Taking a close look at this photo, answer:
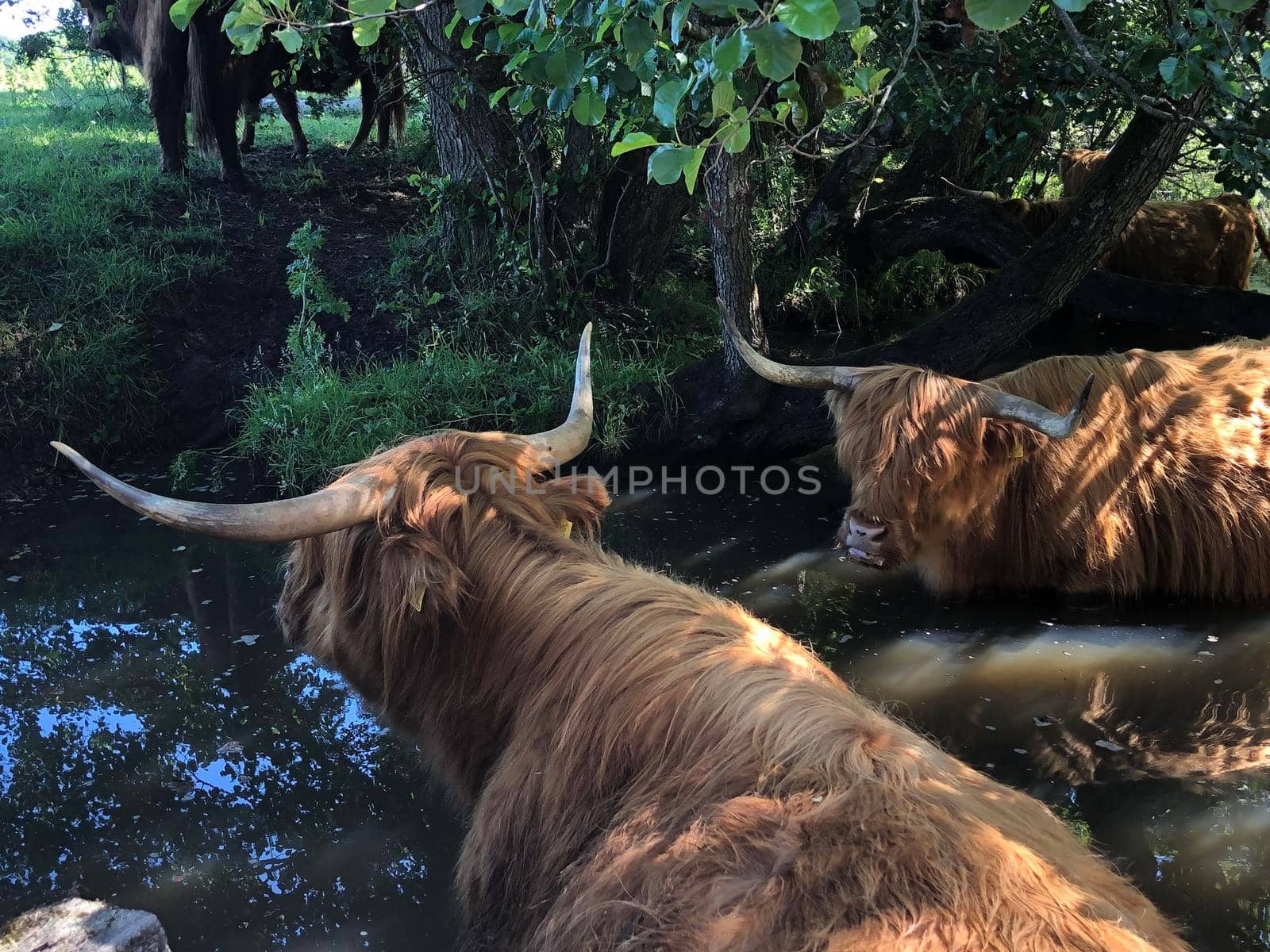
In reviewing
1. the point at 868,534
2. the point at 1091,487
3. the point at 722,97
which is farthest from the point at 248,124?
the point at 722,97

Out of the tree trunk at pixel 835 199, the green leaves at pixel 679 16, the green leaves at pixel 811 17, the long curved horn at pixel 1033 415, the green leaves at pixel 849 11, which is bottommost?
the long curved horn at pixel 1033 415

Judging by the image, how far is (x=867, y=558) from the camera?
12.9 ft

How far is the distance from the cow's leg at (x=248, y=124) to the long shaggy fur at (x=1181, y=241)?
645cm

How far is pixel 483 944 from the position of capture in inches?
86.8

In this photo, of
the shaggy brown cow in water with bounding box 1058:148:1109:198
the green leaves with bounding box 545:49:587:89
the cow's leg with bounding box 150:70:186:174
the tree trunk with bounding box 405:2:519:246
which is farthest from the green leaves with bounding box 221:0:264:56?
the shaggy brown cow in water with bounding box 1058:148:1109:198

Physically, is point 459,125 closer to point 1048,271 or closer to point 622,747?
point 1048,271

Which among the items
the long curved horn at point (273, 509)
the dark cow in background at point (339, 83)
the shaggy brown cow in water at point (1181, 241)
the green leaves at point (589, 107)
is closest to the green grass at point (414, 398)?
the dark cow in background at point (339, 83)

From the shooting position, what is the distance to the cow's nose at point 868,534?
389cm

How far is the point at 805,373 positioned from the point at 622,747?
2.73 meters

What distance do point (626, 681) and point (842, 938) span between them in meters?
0.77

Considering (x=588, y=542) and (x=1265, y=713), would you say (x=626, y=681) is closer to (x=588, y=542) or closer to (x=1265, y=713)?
(x=588, y=542)

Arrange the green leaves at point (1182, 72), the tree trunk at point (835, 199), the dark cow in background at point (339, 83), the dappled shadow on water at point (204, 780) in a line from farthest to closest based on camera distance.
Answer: the dark cow in background at point (339, 83), the tree trunk at point (835, 199), the green leaves at point (1182, 72), the dappled shadow on water at point (204, 780)

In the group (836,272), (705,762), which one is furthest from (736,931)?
(836,272)

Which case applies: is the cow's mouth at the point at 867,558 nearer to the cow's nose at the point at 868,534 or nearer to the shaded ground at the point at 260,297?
the cow's nose at the point at 868,534
